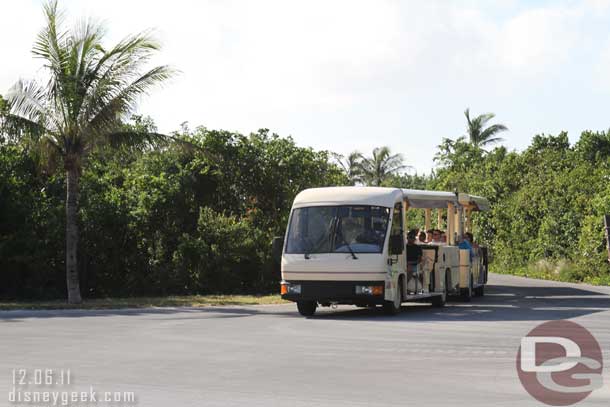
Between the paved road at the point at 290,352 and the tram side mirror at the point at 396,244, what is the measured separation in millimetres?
1388

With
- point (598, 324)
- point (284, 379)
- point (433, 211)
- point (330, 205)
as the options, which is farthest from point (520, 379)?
point (433, 211)

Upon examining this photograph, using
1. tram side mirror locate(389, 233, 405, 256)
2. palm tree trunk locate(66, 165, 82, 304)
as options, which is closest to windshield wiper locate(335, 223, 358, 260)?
tram side mirror locate(389, 233, 405, 256)

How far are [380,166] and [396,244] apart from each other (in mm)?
54230

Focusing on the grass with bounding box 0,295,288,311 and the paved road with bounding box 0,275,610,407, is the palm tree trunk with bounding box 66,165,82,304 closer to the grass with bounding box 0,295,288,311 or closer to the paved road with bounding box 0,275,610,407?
the grass with bounding box 0,295,288,311

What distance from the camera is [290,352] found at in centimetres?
1491

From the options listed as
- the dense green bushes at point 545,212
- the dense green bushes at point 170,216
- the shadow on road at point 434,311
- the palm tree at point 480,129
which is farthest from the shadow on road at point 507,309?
the palm tree at point 480,129

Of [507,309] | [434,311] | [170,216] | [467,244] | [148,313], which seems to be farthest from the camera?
[170,216]

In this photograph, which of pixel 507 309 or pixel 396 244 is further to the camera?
pixel 507 309

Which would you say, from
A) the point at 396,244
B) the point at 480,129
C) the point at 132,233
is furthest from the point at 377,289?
the point at 480,129

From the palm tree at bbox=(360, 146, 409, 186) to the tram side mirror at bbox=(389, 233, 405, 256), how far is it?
175 ft

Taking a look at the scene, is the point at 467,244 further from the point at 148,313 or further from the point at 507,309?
the point at 148,313

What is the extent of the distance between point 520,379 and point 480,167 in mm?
46987

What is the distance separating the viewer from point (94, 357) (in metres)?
14.1

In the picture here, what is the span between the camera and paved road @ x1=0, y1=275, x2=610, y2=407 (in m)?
10.7
